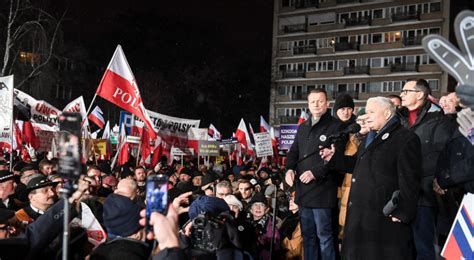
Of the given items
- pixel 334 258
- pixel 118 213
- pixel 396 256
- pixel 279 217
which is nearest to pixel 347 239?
pixel 396 256

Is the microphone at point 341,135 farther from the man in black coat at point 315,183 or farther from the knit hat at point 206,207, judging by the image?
the knit hat at point 206,207

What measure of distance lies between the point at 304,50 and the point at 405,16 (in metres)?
11.9

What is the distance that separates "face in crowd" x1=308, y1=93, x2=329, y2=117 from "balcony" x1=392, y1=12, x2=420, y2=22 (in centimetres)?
5641

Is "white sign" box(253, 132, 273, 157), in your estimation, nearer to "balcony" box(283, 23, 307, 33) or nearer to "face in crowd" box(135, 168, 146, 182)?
"face in crowd" box(135, 168, 146, 182)

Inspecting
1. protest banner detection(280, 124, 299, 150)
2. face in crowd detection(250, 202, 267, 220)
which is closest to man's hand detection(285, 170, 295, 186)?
face in crowd detection(250, 202, 267, 220)

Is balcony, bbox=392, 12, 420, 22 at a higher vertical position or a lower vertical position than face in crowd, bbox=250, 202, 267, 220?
higher

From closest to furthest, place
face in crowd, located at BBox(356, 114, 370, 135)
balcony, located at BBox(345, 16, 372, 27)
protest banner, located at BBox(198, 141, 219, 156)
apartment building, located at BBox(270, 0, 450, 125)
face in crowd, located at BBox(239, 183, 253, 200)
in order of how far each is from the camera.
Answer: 1. face in crowd, located at BBox(356, 114, 370, 135)
2. face in crowd, located at BBox(239, 183, 253, 200)
3. protest banner, located at BBox(198, 141, 219, 156)
4. apartment building, located at BBox(270, 0, 450, 125)
5. balcony, located at BBox(345, 16, 372, 27)

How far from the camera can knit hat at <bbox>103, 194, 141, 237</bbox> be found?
4359 mm

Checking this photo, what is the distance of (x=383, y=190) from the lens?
5359mm

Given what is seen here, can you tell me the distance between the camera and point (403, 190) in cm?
512

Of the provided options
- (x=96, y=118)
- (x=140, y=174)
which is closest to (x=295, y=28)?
(x=96, y=118)

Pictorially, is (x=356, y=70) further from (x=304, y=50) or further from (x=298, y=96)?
(x=298, y=96)

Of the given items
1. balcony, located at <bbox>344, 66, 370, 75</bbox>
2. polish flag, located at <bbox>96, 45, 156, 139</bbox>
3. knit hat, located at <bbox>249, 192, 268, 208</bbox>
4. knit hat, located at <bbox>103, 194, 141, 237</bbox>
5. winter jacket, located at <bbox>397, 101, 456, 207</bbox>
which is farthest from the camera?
balcony, located at <bbox>344, 66, 370, 75</bbox>

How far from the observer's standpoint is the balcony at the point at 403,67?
59656mm
